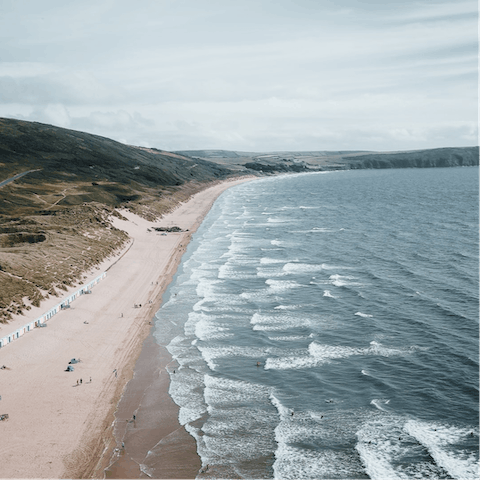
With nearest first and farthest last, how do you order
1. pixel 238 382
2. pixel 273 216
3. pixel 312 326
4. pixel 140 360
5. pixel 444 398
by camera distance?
pixel 444 398
pixel 238 382
pixel 140 360
pixel 312 326
pixel 273 216

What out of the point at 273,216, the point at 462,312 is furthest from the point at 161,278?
the point at 273,216

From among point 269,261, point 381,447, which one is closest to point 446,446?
point 381,447

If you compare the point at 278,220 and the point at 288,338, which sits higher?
the point at 278,220

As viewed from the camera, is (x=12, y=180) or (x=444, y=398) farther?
(x=12, y=180)

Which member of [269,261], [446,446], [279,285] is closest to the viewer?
[446,446]

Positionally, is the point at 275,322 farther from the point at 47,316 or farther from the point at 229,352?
the point at 47,316

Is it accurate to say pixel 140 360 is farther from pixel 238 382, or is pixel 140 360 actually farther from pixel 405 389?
pixel 405 389
